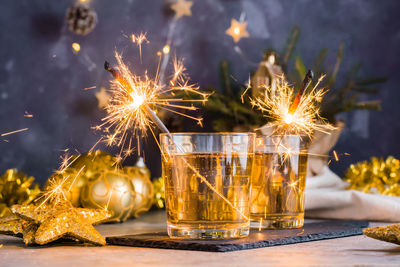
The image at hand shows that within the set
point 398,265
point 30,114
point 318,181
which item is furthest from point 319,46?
point 398,265

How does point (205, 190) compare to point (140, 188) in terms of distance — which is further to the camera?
point (140, 188)

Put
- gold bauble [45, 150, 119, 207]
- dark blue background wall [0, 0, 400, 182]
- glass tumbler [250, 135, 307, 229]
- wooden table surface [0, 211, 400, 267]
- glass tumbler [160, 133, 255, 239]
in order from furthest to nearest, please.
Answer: dark blue background wall [0, 0, 400, 182]
gold bauble [45, 150, 119, 207]
glass tumbler [250, 135, 307, 229]
glass tumbler [160, 133, 255, 239]
wooden table surface [0, 211, 400, 267]

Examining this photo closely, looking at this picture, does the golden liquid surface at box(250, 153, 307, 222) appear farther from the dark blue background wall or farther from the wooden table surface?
the dark blue background wall

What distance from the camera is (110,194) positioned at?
1.02 m

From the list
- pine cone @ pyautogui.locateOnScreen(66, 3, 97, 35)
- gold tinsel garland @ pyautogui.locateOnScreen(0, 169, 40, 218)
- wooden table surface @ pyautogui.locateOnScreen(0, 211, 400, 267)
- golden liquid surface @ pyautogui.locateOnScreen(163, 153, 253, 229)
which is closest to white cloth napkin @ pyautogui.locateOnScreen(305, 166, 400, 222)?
wooden table surface @ pyautogui.locateOnScreen(0, 211, 400, 267)

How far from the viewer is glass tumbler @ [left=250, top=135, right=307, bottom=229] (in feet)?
2.85

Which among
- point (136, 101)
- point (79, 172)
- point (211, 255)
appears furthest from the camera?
point (79, 172)

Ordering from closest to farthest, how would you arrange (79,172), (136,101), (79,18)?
(136,101) → (79,172) → (79,18)

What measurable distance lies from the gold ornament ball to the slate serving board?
299 millimetres

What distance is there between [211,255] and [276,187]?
26 centimetres

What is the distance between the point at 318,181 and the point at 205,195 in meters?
0.59

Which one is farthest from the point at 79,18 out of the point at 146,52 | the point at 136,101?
the point at 136,101

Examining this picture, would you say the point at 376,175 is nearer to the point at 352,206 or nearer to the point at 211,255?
the point at 352,206

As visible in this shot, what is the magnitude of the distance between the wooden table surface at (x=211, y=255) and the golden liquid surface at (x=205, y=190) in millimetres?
64
